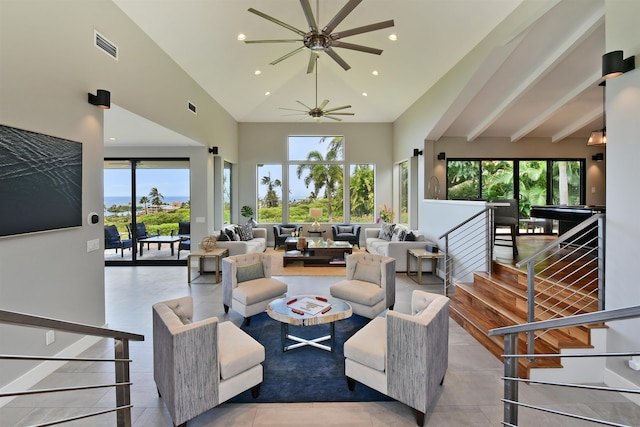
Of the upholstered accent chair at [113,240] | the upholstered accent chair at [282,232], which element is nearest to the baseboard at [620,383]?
the upholstered accent chair at [282,232]

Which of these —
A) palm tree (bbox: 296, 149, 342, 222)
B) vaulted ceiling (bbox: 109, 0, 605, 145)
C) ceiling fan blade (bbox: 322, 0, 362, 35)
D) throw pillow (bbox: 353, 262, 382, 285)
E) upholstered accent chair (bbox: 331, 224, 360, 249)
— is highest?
vaulted ceiling (bbox: 109, 0, 605, 145)

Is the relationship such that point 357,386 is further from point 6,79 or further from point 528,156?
point 528,156

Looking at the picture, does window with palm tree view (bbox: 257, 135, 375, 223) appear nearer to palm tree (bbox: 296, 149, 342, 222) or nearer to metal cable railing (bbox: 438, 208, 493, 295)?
palm tree (bbox: 296, 149, 342, 222)

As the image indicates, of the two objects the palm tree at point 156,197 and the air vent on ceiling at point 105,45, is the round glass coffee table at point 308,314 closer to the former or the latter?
the air vent on ceiling at point 105,45

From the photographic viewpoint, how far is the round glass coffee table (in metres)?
3.38

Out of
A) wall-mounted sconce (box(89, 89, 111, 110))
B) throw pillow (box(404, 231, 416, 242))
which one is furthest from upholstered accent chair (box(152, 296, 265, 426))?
throw pillow (box(404, 231, 416, 242))

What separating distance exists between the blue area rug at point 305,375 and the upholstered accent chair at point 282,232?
5.80 metres

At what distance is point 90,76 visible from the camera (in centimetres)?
377

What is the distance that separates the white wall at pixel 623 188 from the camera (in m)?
2.83

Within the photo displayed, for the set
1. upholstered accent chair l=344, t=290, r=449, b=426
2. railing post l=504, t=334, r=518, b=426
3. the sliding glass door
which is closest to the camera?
railing post l=504, t=334, r=518, b=426

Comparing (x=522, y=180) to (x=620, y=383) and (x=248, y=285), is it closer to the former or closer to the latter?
(x=620, y=383)

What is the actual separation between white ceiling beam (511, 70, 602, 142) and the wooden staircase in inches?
156

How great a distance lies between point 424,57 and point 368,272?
434 centimetres

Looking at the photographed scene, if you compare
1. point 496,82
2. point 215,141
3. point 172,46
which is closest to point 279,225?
point 215,141
